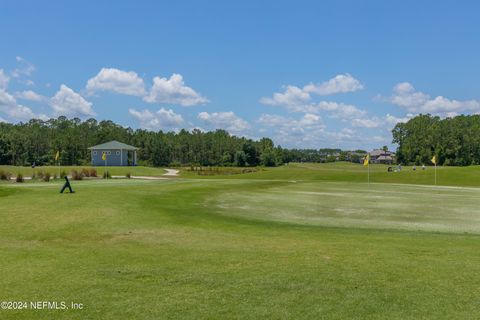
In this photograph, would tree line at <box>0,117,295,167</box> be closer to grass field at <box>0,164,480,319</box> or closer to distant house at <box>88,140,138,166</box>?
distant house at <box>88,140,138,166</box>

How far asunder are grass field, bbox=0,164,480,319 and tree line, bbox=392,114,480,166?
13046 cm

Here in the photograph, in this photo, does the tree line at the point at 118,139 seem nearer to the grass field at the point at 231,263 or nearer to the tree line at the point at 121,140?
the tree line at the point at 121,140

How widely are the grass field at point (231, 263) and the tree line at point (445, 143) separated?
130464 mm

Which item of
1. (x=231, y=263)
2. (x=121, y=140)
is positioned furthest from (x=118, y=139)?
(x=231, y=263)

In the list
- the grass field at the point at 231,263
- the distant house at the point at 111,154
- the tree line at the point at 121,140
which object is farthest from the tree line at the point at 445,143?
the grass field at the point at 231,263

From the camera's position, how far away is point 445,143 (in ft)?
456

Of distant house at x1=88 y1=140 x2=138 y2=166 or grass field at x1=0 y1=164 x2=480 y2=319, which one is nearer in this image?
grass field at x1=0 y1=164 x2=480 y2=319

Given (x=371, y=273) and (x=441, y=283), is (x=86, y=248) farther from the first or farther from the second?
(x=441, y=283)

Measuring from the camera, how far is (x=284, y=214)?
20.3 m

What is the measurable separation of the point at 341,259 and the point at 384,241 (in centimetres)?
373

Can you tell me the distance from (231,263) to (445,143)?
146 m

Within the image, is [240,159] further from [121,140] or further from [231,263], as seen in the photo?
[231,263]

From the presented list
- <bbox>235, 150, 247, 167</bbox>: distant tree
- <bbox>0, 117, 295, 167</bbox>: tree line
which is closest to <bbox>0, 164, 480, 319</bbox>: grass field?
<bbox>0, 117, 295, 167</bbox>: tree line

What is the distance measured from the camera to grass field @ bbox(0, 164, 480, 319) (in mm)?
6812
